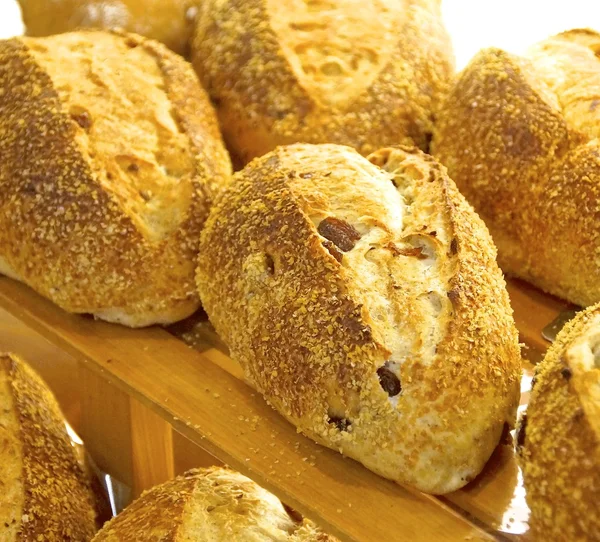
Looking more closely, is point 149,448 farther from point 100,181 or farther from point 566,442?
point 566,442

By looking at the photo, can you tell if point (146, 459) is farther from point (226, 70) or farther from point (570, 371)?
point (570, 371)

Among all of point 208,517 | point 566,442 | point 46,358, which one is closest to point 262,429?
point 208,517

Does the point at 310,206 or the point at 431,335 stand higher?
the point at 310,206

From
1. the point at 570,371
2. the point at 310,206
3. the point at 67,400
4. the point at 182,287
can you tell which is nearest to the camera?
the point at 570,371

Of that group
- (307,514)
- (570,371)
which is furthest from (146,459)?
(570,371)

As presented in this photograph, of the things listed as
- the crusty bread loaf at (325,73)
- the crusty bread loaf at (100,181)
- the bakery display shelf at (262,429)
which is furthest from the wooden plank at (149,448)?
the crusty bread loaf at (325,73)

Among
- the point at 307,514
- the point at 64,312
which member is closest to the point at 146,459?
the point at 64,312

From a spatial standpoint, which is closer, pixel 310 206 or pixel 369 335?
pixel 369 335

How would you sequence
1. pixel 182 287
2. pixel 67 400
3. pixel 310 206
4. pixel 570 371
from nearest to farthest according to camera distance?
pixel 570 371, pixel 310 206, pixel 182 287, pixel 67 400

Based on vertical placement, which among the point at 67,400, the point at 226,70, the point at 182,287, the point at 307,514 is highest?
the point at 226,70

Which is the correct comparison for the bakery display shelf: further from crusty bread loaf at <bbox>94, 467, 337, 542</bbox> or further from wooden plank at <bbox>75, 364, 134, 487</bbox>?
crusty bread loaf at <bbox>94, 467, 337, 542</bbox>
